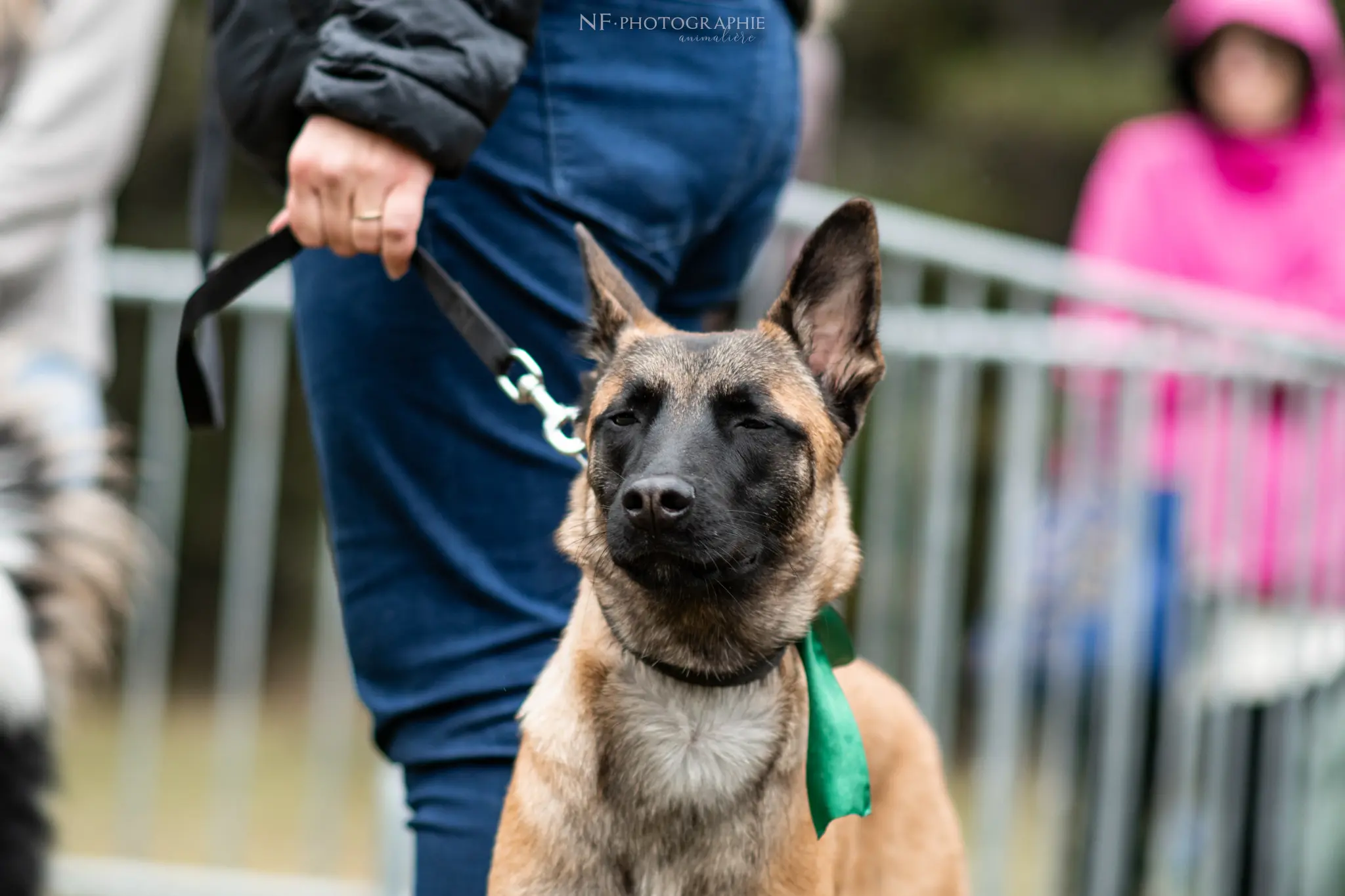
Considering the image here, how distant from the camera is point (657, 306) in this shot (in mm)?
2756

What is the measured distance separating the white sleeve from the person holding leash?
157cm

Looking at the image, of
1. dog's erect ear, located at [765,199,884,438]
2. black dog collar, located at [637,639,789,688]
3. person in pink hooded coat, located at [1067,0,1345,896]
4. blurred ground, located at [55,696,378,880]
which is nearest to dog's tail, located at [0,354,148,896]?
black dog collar, located at [637,639,789,688]

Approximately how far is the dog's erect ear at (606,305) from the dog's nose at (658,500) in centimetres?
32

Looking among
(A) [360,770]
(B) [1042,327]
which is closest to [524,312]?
(B) [1042,327]

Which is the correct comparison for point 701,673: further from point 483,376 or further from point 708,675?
point 483,376

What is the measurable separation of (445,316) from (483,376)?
0.11 m

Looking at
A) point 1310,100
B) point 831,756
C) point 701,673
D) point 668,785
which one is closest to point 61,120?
point 701,673

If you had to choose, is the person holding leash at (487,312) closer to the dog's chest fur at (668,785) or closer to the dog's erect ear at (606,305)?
the dog's erect ear at (606,305)

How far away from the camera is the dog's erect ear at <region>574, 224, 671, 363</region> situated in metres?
2.31

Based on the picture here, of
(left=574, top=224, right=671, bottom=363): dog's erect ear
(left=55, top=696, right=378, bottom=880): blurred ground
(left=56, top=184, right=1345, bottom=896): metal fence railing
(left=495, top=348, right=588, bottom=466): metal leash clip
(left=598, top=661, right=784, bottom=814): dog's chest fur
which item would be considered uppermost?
(left=574, top=224, right=671, bottom=363): dog's erect ear

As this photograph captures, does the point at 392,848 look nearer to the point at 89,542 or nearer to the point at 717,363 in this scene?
the point at 89,542

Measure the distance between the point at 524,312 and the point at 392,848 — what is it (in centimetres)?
233

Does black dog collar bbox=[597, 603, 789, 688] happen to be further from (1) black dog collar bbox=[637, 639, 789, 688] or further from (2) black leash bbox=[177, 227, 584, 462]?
(2) black leash bbox=[177, 227, 584, 462]

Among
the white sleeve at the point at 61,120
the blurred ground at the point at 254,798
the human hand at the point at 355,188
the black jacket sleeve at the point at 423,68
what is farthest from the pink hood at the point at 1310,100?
the human hand at the point at 355,188
